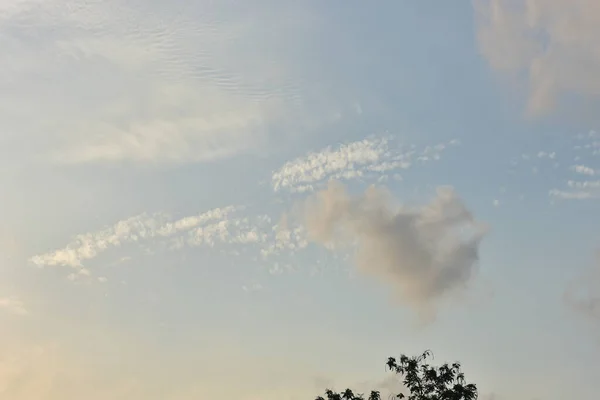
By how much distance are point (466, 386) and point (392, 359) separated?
5.50 metres

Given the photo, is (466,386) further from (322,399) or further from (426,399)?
(322,399)

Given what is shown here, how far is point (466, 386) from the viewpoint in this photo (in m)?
50.2

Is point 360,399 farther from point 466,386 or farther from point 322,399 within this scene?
point 466,386

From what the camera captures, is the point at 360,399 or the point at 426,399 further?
the point at 360,399

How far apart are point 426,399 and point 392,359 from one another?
12.4ft

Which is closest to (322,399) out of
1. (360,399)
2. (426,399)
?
(360,399)

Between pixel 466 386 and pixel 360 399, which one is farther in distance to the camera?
pixel 360 399

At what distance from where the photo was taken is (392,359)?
52125 mm

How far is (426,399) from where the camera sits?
50.1m

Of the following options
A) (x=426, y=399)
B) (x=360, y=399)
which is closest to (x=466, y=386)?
(x=426, y=399)

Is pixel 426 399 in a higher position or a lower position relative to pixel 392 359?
lower

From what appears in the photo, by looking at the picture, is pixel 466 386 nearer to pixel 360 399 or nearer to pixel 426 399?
pixel 426 399

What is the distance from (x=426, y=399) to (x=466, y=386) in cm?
298

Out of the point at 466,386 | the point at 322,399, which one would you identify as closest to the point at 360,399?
the point at 322,399
